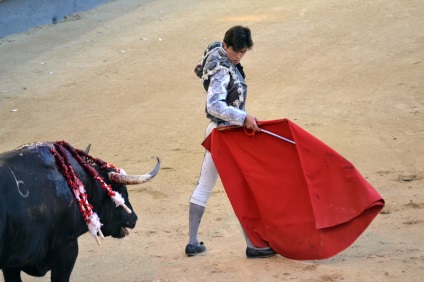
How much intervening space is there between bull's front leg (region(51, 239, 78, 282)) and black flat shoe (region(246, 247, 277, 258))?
4.75 feet

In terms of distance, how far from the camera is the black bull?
18.5ft

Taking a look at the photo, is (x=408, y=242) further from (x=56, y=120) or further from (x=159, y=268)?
(x=56, y=120)

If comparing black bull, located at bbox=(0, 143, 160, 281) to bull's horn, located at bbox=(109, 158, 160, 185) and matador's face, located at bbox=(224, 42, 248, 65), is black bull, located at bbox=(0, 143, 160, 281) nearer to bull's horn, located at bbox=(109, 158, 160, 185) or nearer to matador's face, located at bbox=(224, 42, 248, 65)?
bull's horn, located at bbox=(109, 158, 160, 185)

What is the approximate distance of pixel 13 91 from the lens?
39.4ft

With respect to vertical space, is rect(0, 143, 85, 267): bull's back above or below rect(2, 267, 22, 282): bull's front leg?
above

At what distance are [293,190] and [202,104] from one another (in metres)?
4.64

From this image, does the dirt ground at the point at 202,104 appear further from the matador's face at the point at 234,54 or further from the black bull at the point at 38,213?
the matador's face at the point at 234,54

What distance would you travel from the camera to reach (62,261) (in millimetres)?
6066

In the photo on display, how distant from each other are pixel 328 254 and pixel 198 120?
4.44 m

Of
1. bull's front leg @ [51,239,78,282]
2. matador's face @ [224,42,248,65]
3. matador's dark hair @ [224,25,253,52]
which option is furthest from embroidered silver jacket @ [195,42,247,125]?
bull's front leg @ [51,239,78,282]

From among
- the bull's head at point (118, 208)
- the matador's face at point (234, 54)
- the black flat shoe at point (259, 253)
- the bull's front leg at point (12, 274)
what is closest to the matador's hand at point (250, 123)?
the matador's face at point (234, 54)

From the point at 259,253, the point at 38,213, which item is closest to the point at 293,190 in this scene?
the point at 259,253

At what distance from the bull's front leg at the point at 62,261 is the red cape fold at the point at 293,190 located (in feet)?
4.43

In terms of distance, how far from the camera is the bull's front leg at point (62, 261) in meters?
6.04
